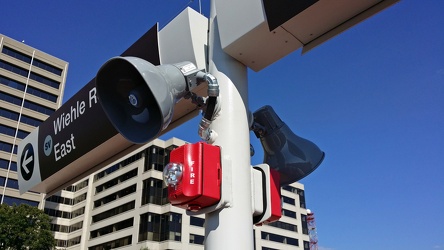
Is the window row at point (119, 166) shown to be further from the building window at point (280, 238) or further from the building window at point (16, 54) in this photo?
the building window at point (280, 238)

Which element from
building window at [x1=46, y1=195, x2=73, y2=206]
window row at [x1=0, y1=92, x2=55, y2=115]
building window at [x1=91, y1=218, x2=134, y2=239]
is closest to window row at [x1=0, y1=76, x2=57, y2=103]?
window row at [x1=0, y1=92, x2=55, y2=115]

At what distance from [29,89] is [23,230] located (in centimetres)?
3701

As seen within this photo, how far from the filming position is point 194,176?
8.11ft

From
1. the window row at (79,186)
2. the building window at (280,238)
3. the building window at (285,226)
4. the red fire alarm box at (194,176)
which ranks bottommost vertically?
the red fire alarm box at (194,176)

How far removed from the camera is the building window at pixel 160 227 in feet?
156

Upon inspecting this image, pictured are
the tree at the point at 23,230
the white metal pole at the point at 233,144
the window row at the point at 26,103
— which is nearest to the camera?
the white metal pole at the point at 233,144

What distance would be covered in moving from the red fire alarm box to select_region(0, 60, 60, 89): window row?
6793 cm

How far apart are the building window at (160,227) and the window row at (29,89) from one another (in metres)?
28.8

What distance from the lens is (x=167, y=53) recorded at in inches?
149

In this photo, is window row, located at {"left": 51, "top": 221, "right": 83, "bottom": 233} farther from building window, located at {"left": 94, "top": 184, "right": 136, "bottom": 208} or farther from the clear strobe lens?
the clear strobe lens

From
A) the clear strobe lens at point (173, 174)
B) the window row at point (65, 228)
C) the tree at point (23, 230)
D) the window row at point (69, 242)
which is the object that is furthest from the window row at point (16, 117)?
the clear strobe lens at point (173, 174)

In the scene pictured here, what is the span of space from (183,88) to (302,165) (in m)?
1.06

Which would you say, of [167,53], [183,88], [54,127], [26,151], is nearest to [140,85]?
[183,88]

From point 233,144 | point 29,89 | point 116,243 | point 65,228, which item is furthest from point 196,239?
point 233,144
